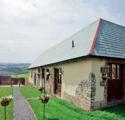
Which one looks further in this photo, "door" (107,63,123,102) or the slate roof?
"door" (107,63,123,102)

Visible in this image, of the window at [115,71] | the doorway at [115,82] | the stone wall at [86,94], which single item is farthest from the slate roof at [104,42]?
the stone wall at [86,94]

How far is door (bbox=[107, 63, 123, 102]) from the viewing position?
15473 mm

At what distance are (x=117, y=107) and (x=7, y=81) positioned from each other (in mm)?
37662

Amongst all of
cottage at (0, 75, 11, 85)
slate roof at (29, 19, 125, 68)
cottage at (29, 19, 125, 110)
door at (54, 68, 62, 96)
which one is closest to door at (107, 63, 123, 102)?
cottage at (29, 19, 125, 110)

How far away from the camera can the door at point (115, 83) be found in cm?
1547

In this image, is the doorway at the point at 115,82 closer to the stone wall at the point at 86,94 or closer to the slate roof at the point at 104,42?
the slate roof at the point at 104,42

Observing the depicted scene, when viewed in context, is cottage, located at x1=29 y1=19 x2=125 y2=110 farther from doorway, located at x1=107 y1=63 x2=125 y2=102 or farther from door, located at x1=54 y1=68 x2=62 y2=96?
door, located at x1=54 y1=68 x2=62 y2=96

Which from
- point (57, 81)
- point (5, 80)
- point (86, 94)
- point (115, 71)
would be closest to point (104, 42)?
point (115, 71)

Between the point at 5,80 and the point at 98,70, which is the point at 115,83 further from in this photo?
the point at 5,80

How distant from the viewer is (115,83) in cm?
1583

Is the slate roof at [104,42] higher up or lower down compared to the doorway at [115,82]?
higher up

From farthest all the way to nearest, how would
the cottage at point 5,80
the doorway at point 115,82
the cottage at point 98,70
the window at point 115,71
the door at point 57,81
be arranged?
the cottage at point 5,80 → the door at point 57,81 → the window at point 115,71 → the doorway at point 115,82 → the cottage at point 98,70

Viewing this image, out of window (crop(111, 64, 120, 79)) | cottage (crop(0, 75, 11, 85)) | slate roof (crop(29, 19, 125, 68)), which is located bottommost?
cottage (crop(0, 75, 11, 85))

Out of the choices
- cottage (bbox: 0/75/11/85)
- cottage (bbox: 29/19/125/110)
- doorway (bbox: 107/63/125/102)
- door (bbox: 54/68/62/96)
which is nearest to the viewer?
cottage (bbox: 29/19/125/110)
